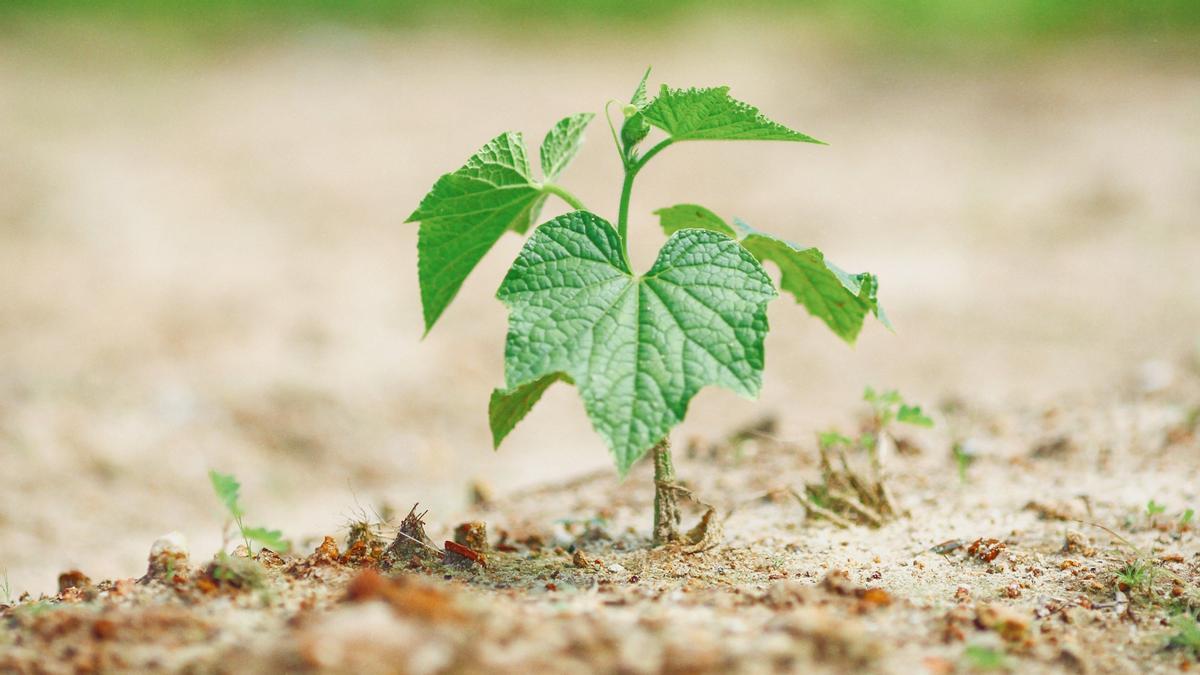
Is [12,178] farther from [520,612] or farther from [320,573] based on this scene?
[520,612]

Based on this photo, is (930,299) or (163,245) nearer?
(930,299)

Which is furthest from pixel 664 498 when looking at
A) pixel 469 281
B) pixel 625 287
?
pixel 469 281

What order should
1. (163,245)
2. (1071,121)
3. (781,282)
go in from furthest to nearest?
(1071,121), (163,245), (781,282)

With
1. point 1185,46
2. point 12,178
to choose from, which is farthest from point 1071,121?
point 12,178

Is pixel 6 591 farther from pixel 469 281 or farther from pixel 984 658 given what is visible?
pixel 469 281

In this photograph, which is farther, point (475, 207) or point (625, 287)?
point (475, 207)

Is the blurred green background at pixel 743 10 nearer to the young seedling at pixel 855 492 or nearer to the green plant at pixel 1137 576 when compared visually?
the young seedling at pixel 855 492
